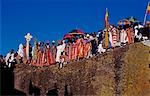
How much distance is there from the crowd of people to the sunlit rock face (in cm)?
39

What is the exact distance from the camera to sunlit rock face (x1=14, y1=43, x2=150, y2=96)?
70.9ft

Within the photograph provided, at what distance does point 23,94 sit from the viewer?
79.0 ft

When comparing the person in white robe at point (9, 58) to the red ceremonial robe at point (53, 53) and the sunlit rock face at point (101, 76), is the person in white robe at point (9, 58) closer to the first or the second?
the sunlit rock face at point (101, 76)

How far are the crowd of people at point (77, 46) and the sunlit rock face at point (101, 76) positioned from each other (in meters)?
0.39

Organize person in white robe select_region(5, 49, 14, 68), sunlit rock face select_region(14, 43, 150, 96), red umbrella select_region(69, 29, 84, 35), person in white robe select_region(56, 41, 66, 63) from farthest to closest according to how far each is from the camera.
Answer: person in white robe select_region(5, 49, 14, 68) < person in white robe select_region(56, 41, 66, 63) < red umbrella select_region(69, 29, 84, 35) < sunlit rock face select_region(14, 43, 150, 96)

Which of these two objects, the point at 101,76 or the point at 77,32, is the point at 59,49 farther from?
the point at 101,76

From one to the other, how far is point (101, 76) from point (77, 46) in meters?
2.19

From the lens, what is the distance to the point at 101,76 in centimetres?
2252

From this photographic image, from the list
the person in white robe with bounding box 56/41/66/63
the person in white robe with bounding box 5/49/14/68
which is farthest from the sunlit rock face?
the person in white robe with bounding box 5/49/14/68

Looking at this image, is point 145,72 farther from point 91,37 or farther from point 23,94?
point 23,94

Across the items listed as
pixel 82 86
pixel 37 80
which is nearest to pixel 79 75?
pixel 82 86

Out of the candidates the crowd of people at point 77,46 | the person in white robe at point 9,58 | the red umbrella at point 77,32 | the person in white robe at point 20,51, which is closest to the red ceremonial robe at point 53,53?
the crowd of people at point 77,46

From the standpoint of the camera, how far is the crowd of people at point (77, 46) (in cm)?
2205

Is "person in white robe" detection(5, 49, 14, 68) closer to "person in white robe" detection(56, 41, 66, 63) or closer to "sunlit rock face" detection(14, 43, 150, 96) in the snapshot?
"sunlit rock face" detection(14, 43, 150, 96)
